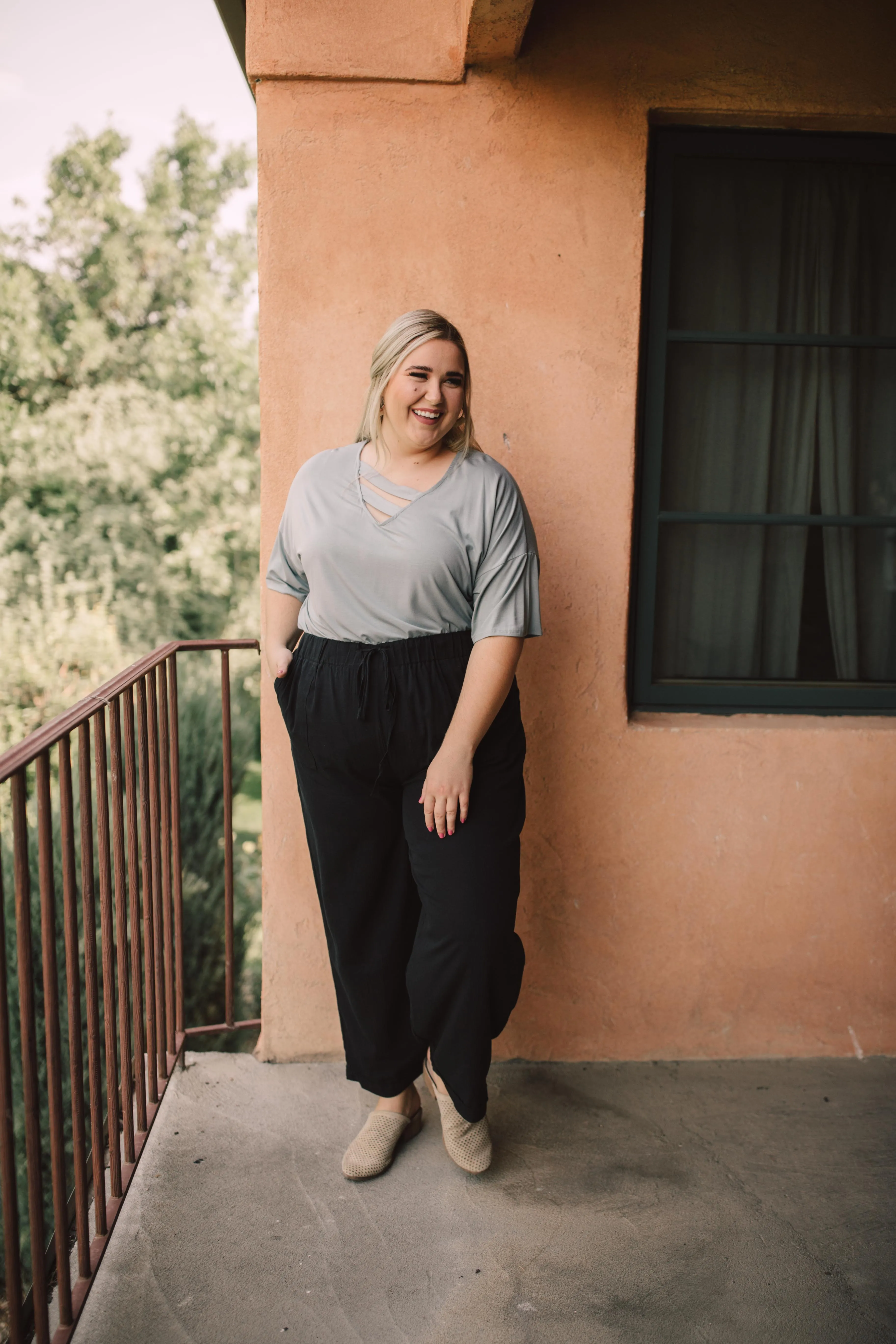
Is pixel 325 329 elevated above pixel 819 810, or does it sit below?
above

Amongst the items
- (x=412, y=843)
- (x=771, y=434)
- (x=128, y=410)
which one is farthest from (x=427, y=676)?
(x=128, y=410)

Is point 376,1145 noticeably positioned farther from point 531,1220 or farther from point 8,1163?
point 8,1163

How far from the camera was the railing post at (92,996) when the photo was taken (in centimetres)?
157

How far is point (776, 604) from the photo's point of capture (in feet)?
8.18

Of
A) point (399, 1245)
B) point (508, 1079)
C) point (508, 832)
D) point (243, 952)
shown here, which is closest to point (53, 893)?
point (508, 832)

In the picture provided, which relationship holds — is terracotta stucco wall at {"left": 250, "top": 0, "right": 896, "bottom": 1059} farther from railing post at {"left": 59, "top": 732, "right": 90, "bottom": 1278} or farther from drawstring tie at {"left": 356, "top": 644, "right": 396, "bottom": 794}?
railing post at {"left": 59, "top": 732, "right": 90, "bottom": 1278}

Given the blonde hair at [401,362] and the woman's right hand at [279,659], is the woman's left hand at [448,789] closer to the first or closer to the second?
the woman's right hand at [279,659]

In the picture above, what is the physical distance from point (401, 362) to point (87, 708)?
86 cm

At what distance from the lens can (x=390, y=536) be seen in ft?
5.69

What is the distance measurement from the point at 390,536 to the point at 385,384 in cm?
31

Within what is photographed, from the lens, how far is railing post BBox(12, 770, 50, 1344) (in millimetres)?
1266

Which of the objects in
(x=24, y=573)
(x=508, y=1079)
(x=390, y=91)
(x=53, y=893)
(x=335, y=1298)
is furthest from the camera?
(x=24, y=573)

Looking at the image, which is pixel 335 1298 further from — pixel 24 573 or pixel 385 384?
pixel 24 573

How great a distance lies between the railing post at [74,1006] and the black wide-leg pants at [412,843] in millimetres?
497
